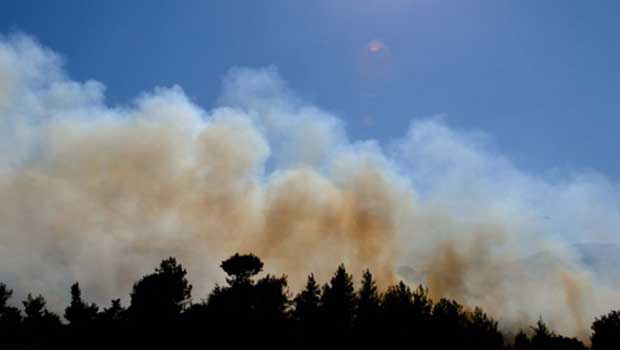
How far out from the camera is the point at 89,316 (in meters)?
68.6

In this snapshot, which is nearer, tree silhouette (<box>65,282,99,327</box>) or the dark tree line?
the dark tree line

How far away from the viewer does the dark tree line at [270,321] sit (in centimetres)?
4950

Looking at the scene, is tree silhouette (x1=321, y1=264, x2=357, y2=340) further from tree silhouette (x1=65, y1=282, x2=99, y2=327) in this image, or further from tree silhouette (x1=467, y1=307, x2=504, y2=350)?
tree silhouette (x1=65, y1=282, x2=99, y2=327)

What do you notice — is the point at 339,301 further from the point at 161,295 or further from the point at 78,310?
the point at 78,310

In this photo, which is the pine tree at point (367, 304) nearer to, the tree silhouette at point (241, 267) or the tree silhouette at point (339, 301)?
the tree silhouette at point (339, 301)

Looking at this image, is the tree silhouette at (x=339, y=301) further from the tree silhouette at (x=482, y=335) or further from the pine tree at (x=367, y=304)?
the tree silhouette at (x=482, y=335)

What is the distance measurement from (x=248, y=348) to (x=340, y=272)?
67.4 ft

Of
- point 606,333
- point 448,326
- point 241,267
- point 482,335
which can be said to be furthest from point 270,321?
point 606,333

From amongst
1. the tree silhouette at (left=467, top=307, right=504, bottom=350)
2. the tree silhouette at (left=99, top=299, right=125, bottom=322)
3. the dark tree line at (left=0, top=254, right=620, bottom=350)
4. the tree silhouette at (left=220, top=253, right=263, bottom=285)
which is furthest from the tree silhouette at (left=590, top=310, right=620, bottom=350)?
the tree silhouette at (left=99, top=299, right=125, bottom=322)

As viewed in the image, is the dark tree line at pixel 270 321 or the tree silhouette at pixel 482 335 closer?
the dark tree line at pixel 270 321

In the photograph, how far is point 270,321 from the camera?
163 ft

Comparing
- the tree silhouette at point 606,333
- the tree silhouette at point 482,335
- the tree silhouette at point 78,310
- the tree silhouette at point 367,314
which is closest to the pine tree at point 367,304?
the tree silhouette at point 367,314

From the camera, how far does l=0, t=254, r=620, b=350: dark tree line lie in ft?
162

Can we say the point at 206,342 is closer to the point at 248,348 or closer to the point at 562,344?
the point at 248,348
